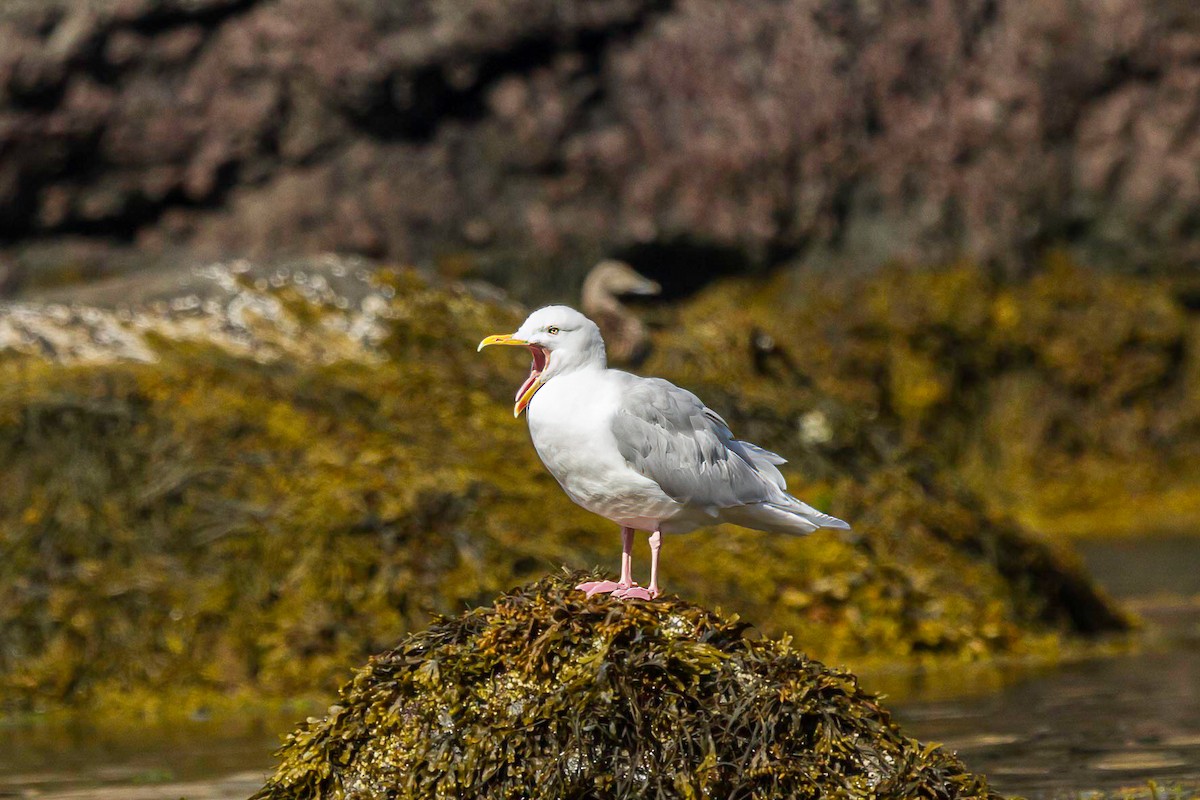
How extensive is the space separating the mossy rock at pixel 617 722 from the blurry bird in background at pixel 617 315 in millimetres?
6011

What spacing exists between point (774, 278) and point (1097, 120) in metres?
3.05

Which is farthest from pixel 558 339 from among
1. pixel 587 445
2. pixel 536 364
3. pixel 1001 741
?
pixel 1001 741

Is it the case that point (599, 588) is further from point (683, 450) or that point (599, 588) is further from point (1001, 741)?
point (1001, 741)

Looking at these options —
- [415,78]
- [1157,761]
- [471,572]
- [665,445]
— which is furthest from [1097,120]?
[665,445]

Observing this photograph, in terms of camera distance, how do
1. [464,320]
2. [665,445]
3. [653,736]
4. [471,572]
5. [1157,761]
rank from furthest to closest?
[464,320] < [471,572] < [1157,761] < [665,445] < [653,736]

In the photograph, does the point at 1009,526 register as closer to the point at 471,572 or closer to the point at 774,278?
the point at 471,572

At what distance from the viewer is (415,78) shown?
45.3ft

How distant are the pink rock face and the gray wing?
8.62 m

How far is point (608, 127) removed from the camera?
14.4m

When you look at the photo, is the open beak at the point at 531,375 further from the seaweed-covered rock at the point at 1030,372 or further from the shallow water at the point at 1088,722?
the seaweed-covered rock at the point at 1030,372

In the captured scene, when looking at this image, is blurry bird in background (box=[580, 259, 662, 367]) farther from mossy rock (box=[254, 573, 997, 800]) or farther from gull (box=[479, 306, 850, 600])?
mossy rock (box=[254, 573, 997, 800])

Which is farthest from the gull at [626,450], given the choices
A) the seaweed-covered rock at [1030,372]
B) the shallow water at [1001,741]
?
the seaweed-covered rock at [1030,372]

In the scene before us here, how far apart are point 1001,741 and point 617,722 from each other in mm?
2909

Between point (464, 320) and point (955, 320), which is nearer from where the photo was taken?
point (464, 320)
